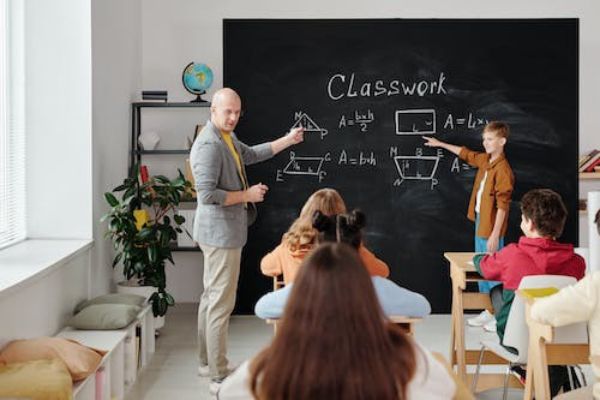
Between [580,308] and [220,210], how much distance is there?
2273 mm

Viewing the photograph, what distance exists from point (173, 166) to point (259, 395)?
5426 mm

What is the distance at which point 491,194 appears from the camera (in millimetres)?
6840

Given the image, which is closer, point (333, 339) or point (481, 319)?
point (333, 339)

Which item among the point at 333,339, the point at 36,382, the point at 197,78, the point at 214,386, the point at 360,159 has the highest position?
the point at 197,78

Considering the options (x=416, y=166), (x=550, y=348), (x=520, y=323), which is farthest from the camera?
(x=416, y=166)

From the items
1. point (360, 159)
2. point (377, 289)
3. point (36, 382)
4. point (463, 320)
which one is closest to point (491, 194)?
point (360, 159)

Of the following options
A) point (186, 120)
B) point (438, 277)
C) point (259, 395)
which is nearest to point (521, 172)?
point (438, 277)

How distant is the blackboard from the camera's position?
283 inches

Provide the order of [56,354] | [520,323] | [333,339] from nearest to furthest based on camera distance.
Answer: [333,339] → [56,354] → [520,323]

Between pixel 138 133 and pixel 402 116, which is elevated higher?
pixel 402 116

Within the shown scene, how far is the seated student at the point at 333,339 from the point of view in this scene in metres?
1.94

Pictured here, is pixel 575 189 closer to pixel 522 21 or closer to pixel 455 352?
pixel 522 21

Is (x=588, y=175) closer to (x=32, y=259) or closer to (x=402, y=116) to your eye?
(x=402, y=116)

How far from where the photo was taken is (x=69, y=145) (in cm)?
577
